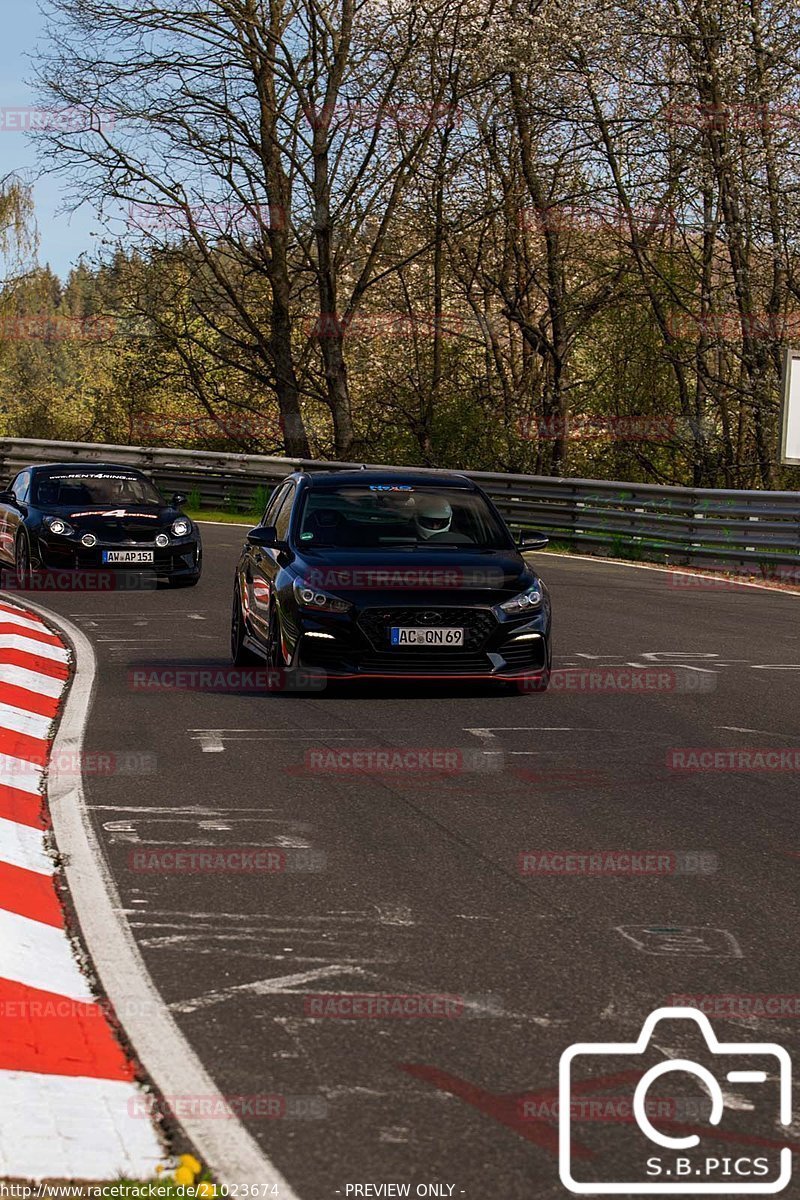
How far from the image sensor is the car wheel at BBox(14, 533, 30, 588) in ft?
66.2

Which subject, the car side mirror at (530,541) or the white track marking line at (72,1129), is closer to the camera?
the white track marking line at (72,1129)

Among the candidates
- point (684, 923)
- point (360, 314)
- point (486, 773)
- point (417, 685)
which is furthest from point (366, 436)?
point (684, 923)

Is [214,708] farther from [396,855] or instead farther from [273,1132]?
[273,1132]

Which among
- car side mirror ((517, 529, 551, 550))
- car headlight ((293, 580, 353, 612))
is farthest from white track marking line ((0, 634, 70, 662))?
car side mirror ((517, 529, 551, 550))

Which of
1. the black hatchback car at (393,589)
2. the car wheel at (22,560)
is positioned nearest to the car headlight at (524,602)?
the black hatchback car at (393,589)

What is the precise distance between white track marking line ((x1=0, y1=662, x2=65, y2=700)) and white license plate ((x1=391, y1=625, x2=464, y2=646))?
2.27 meters

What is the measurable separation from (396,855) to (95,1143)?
318cm

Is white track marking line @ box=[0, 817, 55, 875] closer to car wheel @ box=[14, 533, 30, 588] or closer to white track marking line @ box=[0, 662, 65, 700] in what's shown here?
white track marking line @ box=[0, 662, 65, 700]

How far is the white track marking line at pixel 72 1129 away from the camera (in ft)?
12.3

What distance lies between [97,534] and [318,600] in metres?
8.78

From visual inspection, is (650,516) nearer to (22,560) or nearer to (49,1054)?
(22,560)

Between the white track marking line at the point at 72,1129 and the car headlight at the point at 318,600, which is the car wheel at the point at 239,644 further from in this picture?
the white track marking line at the point at 72,1129

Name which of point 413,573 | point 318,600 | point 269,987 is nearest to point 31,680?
point 318,600

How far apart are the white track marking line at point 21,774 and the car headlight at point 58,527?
10907 mm
